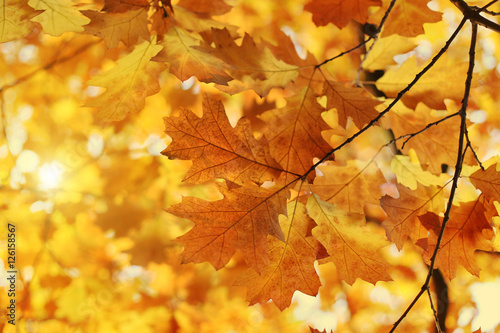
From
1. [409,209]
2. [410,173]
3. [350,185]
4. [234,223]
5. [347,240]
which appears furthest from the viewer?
[410,173]

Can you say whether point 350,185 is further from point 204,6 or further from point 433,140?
point 204,6

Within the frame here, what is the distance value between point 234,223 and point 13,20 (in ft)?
2.21

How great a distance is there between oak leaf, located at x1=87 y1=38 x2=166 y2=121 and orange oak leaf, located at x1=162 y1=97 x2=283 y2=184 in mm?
282

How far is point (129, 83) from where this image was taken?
966 mm

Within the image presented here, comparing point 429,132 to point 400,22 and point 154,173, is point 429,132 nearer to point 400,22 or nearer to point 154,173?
point 400,22

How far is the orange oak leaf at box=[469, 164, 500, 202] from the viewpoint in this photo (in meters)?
0.82

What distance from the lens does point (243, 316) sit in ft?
8.11

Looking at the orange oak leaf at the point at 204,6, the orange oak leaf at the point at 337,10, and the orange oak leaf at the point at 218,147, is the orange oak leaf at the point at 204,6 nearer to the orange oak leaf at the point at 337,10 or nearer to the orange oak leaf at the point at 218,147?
the orange oak leaf at the point at 337,10

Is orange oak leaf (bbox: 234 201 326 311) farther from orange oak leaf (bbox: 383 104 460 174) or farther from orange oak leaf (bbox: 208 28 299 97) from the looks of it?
orange oak leaf (bbox: 383 104 460 174)

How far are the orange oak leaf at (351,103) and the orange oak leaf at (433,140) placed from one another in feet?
0.97

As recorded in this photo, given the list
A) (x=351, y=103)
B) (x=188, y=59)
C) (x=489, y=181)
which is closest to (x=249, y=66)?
(x=188, y=59)

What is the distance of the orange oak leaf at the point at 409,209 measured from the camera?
0.90 meters

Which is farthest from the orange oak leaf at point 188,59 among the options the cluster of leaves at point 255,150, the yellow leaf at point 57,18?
the yellow leaf at point 57,18

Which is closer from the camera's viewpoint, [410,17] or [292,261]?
[292,261]
